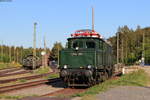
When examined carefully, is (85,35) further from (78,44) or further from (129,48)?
(129,48)

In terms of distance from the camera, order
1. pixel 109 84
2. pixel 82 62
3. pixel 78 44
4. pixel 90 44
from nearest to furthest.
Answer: pixel 82 62, pixel 109 84, pixel 90 44, pixel 78 44

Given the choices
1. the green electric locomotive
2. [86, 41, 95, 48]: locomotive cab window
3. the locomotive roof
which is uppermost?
the locomotive roof

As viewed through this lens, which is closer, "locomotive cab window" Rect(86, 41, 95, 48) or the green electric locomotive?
the green electric locomotive

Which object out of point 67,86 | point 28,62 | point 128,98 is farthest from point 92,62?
point 28,62

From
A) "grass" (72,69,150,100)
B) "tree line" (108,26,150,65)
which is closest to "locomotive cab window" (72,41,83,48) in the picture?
"grass" (72,69,150,100)

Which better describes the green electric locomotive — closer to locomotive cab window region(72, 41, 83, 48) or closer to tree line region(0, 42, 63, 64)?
locomotive cab window region(72, 41, 83, 48)

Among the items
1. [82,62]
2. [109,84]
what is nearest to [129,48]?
[109,84]

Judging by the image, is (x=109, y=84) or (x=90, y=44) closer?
(x=109, y=84)

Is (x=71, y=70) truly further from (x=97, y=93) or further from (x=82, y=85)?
(x=97, y=93)

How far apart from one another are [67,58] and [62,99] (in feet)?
24.7

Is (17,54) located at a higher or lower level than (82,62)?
higher

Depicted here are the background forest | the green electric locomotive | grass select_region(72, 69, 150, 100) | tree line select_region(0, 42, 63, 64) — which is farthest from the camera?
tree line select_region(0, 42, 63, 64)

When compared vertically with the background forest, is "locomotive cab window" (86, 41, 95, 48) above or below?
below

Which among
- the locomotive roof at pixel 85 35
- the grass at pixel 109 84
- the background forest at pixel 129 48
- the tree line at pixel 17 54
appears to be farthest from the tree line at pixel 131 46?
the locomotive roof at pixel 85 35
